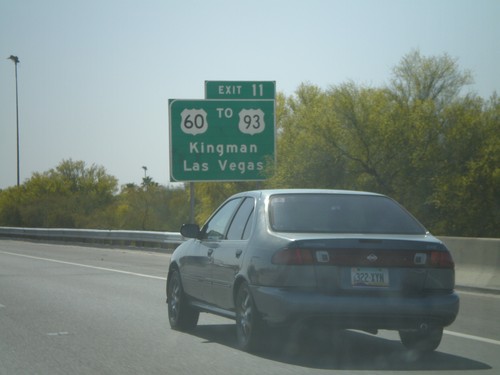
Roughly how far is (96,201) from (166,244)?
44097 millimetres

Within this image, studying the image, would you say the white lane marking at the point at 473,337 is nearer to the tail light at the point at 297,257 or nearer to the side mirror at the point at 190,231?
the tail light at the point at 297,257

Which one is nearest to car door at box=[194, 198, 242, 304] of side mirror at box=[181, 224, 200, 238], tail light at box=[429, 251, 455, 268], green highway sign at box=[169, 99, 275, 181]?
side mirror at box=[181, 224, 200, 238]

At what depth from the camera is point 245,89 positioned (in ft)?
93.2

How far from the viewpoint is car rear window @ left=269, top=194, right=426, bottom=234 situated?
9.07m

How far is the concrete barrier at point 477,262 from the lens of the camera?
16.3 meters

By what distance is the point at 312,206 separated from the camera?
933 cm

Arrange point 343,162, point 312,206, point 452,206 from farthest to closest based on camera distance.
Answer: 1. point 343,162
2. point 452,206
3. point 312,206

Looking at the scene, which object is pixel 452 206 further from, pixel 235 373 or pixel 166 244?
pixel 235 373

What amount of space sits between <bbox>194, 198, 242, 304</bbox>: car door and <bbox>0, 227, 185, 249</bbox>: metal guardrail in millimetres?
19051

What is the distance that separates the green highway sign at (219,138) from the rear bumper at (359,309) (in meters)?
19.3

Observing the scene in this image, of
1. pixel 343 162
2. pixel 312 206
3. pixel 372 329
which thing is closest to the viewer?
pixel 372 329

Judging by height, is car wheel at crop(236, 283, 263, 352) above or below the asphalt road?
above

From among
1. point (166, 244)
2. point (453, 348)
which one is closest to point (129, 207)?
point (166, 244)

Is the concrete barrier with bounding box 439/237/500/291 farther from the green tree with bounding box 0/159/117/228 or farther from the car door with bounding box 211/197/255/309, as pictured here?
the green tree with bounding box 0/159/117/228
